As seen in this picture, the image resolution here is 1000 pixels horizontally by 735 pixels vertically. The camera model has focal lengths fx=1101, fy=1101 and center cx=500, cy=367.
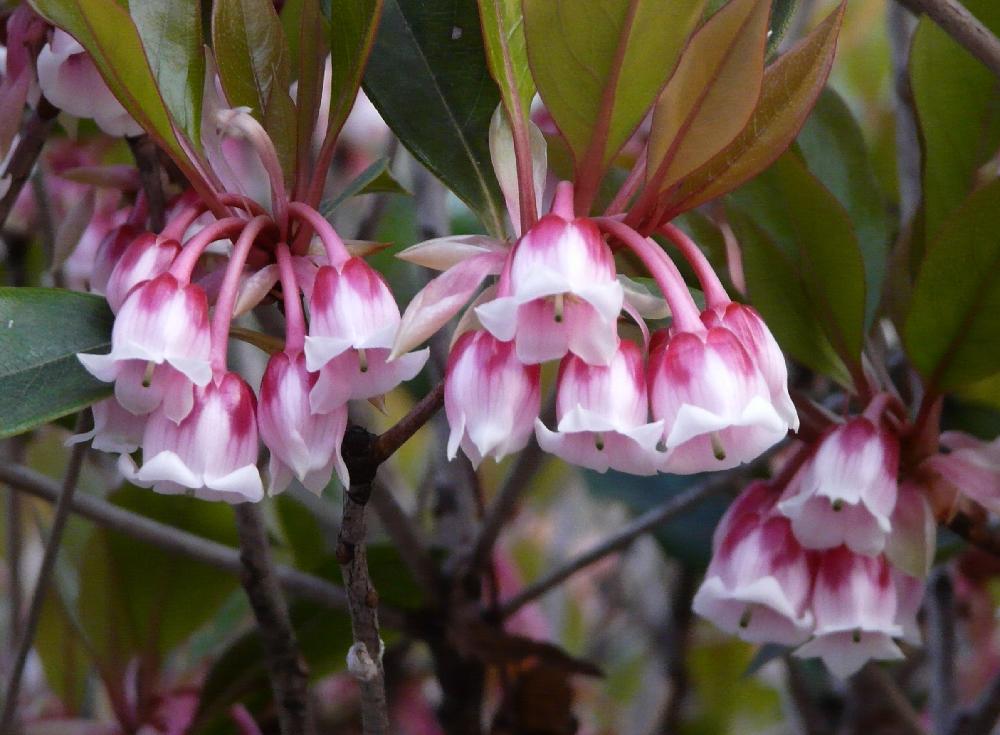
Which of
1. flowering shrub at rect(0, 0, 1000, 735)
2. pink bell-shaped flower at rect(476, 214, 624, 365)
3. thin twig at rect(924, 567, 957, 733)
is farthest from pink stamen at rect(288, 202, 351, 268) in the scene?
thin twig at rect(924, 567, 957, 733)

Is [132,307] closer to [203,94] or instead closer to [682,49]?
[203,94]

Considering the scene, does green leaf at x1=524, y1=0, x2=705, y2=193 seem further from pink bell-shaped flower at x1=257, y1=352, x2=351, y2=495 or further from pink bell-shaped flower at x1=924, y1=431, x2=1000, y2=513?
pink bell-shaped flower at x1=924, y1=431, x2=1000, y2=513

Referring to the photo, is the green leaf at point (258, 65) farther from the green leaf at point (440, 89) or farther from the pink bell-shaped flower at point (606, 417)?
the pink bell-shaped flower at point (606, 417)

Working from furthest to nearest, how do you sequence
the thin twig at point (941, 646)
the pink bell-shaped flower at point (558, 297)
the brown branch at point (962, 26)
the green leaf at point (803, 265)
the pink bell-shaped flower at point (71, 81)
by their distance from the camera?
1. the thin twig at point (941, 646)
2. the green leaf at point (803, 265)
3. the pink bell-shaped flower at point (71, 81)
4. the brown branch at point (962, 26)
5. the pink bell-shaped flower at point (558, 297)

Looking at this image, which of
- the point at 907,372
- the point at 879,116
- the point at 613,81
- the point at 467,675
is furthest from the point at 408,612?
the point at 879,116

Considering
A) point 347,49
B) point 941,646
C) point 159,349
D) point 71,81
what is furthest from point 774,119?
point 941,646

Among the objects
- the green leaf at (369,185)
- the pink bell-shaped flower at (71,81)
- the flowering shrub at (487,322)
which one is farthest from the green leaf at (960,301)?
the pink bell-shaped flower at (71,81)

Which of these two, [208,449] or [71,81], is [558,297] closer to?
[208,449]
